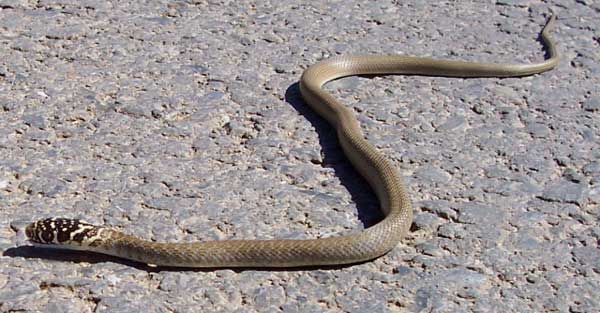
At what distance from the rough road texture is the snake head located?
0.07m

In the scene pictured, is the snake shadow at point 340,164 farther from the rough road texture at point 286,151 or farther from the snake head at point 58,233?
the snake head at point 58,233

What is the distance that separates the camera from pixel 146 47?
20.1 ft

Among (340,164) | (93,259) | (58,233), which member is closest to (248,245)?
(93,259)

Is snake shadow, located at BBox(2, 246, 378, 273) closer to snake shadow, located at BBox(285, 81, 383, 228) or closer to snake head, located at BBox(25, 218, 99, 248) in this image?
snake head, located at BBox(25, 218, 99, 248)

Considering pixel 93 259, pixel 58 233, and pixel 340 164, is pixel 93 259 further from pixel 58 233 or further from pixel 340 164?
pixel 340 164

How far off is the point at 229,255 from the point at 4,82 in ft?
7.22

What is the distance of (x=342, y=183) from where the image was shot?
4734 mm

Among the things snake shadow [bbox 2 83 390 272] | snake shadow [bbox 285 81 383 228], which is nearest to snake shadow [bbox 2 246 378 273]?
snake shadow [bbox 2 83 390 272]

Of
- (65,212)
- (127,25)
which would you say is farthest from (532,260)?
(127,25)

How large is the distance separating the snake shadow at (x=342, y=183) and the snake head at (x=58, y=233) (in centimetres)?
6

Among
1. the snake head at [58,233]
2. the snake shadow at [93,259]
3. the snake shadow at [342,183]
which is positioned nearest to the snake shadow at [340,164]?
the snake shadow at [342,183]

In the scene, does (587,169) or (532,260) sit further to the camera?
(587,169)

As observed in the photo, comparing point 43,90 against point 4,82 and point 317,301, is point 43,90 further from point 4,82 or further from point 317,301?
point 317,301

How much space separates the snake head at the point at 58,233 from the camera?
13.1ft
